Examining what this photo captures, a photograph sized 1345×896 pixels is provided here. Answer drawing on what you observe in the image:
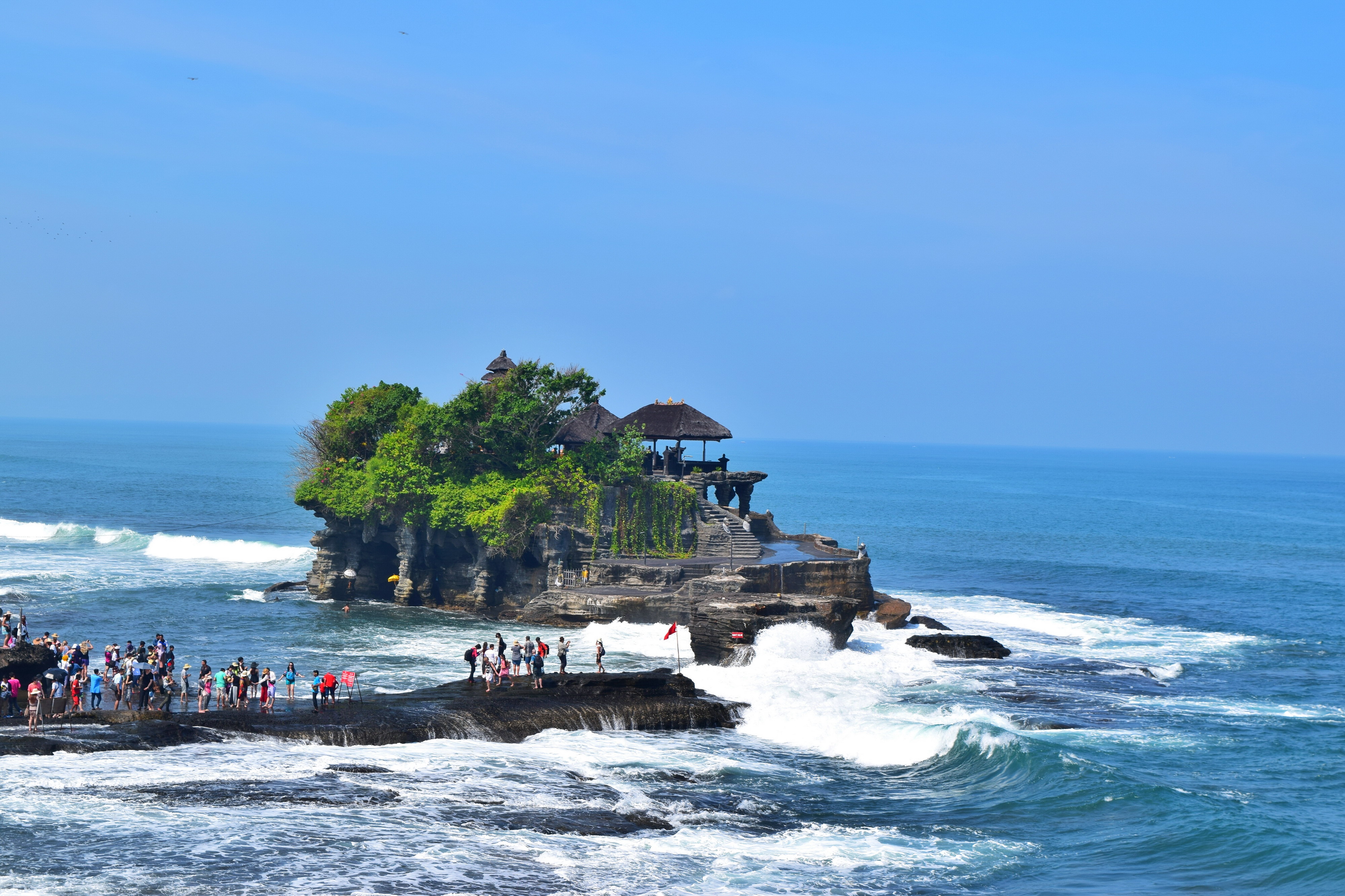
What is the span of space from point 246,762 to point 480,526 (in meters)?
23.6

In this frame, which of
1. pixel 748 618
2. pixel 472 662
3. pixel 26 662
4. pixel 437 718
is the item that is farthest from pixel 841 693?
pixel 26 662

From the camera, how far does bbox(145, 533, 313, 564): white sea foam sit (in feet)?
233

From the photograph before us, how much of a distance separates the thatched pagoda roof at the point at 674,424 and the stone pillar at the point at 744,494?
3644 mm

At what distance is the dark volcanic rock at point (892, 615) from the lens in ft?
165

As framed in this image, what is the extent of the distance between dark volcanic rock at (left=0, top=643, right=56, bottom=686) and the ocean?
7.30 m

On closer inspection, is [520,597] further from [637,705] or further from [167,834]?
[167,834]

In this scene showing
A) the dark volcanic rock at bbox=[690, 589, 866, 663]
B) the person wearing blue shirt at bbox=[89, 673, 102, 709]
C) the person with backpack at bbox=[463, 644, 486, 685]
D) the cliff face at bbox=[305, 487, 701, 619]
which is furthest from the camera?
the cliff face at bbox=[305, 487, 701, 619]

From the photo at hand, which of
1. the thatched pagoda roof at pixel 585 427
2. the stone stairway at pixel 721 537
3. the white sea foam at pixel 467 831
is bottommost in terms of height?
the white sea foam at pixel 467 831

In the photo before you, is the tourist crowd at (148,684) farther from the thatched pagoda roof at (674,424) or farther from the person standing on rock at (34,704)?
the thatched pagoda roof at (674,424)

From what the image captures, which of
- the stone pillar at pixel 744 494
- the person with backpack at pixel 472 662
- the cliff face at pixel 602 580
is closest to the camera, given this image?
the person with backpack at pixel 472 662

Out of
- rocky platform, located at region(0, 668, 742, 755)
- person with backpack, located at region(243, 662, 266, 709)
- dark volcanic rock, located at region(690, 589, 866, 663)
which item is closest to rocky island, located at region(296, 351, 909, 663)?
dark volcanic rock, located at region(690, 589, 866, 663)

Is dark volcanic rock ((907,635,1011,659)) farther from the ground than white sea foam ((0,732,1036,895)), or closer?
Result: farther from the ground

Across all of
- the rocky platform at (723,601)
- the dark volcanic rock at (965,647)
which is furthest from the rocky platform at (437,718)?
the dark volcanic rock at (965,647)

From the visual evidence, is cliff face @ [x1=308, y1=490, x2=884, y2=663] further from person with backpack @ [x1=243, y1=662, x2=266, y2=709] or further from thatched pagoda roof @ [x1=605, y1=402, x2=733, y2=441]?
person with backpack @ [x1=243, y1=662, x2=266, y2=709]
